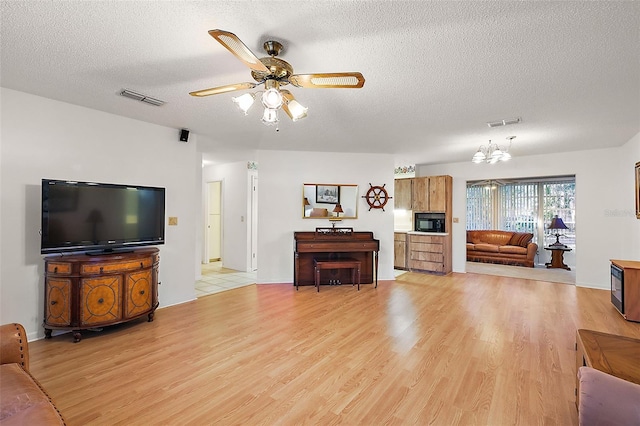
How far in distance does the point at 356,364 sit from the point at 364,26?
97.7 inches

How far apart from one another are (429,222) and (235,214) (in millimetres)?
4315

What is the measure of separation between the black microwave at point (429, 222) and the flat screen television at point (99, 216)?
5.25 m

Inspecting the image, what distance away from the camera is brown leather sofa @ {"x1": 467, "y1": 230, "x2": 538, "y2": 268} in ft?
24.2

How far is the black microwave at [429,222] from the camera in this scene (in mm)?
6438

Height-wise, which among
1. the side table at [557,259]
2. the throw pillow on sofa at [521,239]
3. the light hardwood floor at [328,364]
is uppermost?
the throw pillow on sofa at [521,239]

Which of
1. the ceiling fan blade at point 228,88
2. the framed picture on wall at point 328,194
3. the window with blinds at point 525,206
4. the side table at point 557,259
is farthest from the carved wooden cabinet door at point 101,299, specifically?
the window with blinds at point 525,206

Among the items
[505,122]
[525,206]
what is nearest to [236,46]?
[505,122]

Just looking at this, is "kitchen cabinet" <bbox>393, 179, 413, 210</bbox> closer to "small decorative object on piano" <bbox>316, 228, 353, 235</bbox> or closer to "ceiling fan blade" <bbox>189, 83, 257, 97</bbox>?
"small decorative object on piano" <bbox>316, 228, 353, 235</bbox>

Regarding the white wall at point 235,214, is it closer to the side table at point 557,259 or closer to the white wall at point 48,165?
the white wall at point 48,165

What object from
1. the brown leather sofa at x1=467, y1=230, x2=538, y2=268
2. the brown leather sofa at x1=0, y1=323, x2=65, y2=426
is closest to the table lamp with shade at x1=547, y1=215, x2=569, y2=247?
the brown leather sofa at x1=467, y1=230, x2=538, y2=268

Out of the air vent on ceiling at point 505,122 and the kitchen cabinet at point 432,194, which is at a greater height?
the air vent on ceiling at point 505,122

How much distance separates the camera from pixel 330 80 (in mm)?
1915

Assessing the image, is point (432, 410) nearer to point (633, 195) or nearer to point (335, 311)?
point (335, 311)

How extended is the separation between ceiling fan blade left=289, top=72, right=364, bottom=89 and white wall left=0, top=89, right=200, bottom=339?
2635mm
